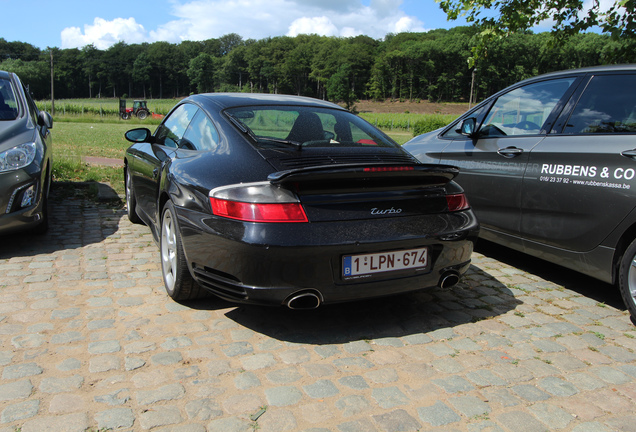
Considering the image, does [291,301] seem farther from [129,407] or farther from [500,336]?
[500,336]

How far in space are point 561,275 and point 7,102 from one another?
6107 millimetres

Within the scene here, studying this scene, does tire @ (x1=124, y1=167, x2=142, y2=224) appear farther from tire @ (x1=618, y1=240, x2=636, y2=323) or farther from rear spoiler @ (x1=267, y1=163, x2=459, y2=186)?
tire @ (x1=618, y1=240, x2=636, y2=323)

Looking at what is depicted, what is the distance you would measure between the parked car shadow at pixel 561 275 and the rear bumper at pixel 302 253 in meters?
1.75

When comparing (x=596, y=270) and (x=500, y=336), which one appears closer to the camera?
(x=500, y=336)

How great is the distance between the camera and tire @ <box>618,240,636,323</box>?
136 inches

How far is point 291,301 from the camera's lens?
2.99 m

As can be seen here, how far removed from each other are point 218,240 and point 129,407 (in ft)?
3.31

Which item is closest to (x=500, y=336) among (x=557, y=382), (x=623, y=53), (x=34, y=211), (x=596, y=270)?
(x=557, y=382)

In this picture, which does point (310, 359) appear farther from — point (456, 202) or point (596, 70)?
point (596, 70)

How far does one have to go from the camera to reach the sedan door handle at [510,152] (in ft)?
14.6

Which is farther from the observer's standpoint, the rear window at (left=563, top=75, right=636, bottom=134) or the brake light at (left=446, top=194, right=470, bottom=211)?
the rear window at (left=563, top=75, right=636, bottom=134)

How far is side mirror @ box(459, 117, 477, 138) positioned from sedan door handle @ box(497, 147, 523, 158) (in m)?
0.47

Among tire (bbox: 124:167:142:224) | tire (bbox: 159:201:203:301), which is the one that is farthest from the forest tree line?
tire (bbox: 159:201:203:301)

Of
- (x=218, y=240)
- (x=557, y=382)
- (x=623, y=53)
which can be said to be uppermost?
(x=623, y=53)
